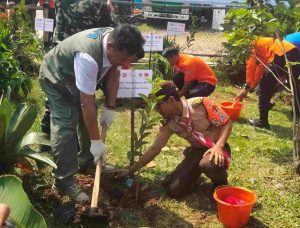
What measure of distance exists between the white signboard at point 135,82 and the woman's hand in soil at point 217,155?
73cm

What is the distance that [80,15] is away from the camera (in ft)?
16.0

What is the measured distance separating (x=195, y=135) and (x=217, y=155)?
0.31 m

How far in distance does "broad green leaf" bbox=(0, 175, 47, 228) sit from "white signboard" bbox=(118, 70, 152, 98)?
1603 millimetres

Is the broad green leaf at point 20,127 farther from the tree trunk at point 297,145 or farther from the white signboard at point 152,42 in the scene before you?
the white signboard at point 152,42

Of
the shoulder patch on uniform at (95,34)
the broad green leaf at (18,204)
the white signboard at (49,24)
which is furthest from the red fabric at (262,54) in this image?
the broad green leaf at (18,204)

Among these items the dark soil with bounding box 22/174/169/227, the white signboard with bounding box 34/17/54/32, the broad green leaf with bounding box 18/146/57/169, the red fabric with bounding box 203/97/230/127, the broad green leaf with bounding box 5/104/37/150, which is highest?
the white signboard with bounding box 34/17/54/32

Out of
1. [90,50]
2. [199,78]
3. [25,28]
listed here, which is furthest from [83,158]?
[25,28]

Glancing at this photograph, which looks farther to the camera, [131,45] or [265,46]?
[265,46]

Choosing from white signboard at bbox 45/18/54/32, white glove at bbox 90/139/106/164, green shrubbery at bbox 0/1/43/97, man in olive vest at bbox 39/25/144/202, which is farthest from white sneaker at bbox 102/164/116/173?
white signboard at bbox 45/18/54/32

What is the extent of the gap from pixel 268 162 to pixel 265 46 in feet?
5.52

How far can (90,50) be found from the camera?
121 inches

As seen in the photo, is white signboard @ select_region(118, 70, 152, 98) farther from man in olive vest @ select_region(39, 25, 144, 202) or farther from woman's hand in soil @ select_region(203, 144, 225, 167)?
woman's hand in soil @ select_region(203, 144, 225, 167)

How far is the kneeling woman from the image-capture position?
3.56 metres

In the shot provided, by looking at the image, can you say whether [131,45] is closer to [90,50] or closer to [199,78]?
[90,50]
